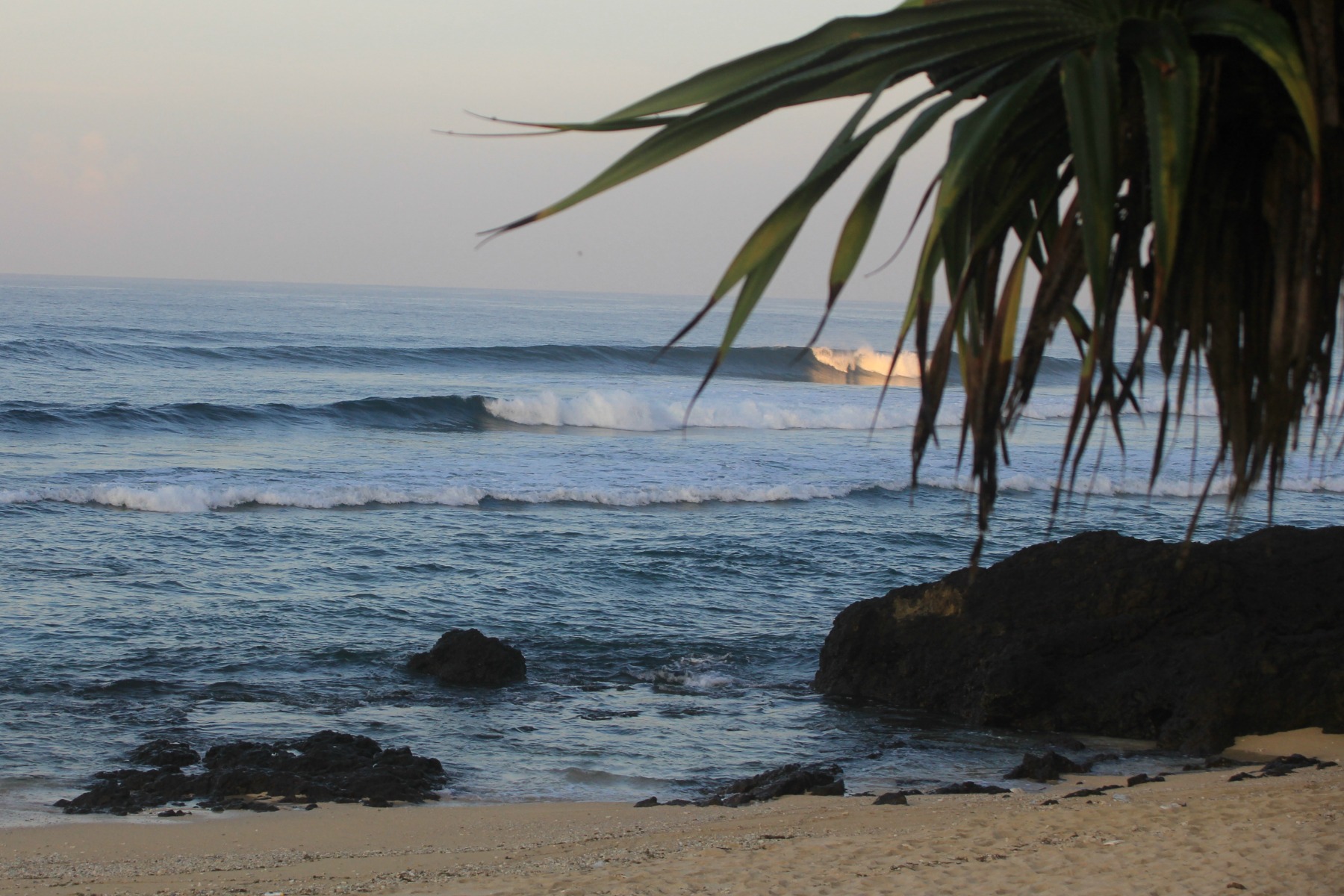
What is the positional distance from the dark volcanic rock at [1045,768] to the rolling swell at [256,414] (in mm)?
21224

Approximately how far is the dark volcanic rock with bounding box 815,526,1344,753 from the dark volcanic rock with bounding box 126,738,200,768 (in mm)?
4500

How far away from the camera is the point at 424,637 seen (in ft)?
35.3

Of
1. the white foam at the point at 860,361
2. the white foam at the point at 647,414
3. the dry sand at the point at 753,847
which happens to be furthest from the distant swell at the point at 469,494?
the white foam at the point at 860,361

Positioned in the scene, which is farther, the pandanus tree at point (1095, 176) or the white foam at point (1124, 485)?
the white foam at point (1124, 485)

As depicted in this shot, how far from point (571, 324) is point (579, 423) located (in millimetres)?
44413

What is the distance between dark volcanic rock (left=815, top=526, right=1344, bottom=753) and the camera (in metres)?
7.61

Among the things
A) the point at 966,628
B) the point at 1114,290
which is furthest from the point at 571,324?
the point at 1114,290

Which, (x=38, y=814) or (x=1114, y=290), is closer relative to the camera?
(x=1114, y=290)

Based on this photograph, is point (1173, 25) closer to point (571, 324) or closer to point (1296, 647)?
point (1296, 647)

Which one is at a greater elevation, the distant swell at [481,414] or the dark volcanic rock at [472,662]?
the distant swell at [481,414]

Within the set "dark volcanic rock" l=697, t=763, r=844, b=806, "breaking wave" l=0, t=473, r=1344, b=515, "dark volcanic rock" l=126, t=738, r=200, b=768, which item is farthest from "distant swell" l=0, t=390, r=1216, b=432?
"dark volcanic rock" l=697, t=763, r=844, b=806

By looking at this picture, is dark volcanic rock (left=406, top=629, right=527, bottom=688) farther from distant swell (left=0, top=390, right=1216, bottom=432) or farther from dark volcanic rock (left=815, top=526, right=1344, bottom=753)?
distant swell (left=0, top=390, right=1216, bottom=432)

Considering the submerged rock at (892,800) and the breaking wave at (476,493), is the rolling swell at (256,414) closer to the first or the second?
the breaking wave at (476,493)

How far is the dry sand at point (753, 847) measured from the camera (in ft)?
15.1
